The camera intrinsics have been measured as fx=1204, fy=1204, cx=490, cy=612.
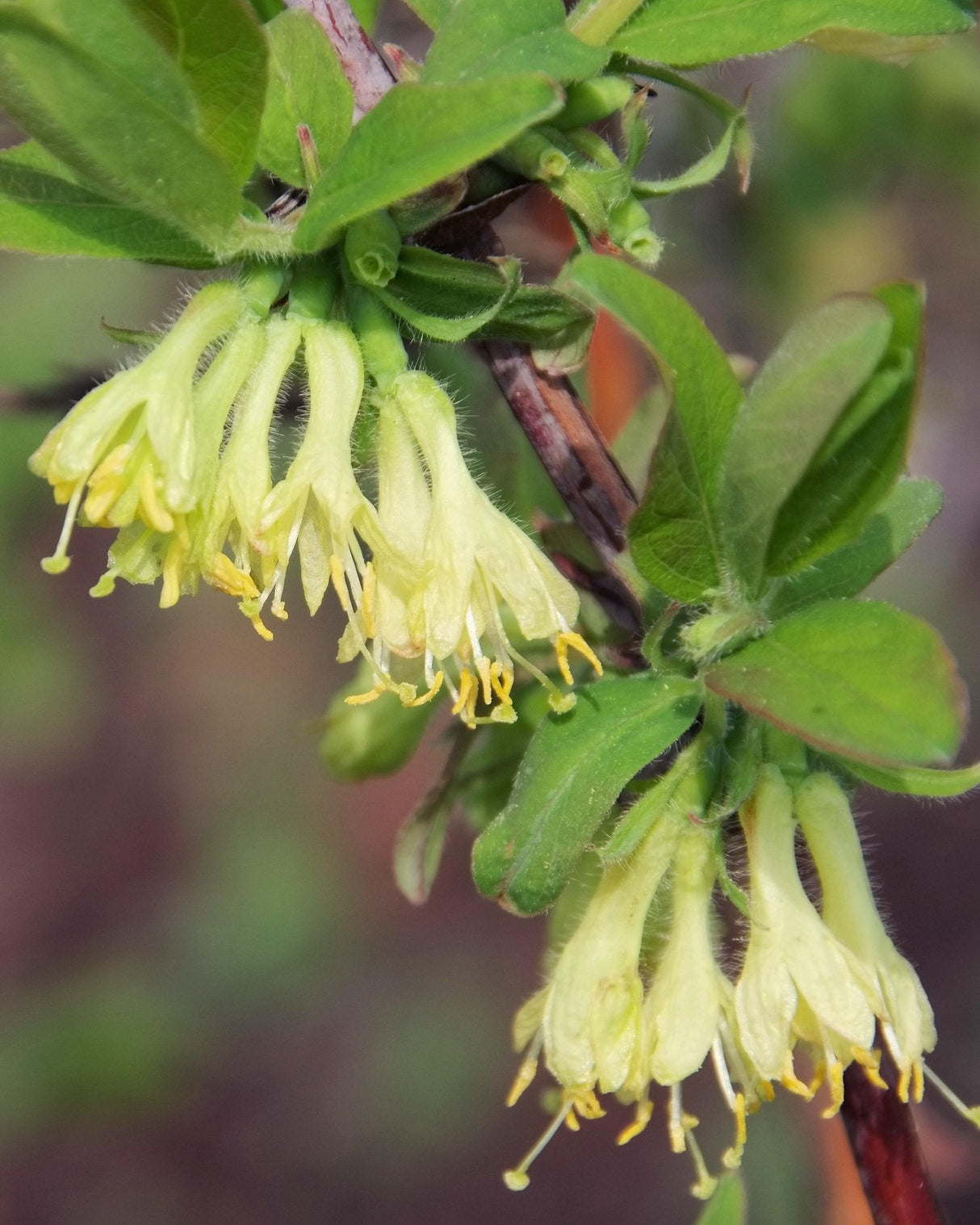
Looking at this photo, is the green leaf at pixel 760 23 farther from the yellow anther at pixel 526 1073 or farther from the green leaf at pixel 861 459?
the yellow anther at pixel 526 1073

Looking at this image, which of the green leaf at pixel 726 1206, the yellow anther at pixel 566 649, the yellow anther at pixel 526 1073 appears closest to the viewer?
the yellow anther at pixel 566 649

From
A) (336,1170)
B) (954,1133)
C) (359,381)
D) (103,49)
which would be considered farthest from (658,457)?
(336,1170)

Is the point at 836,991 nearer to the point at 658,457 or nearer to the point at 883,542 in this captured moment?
the point at 883,542

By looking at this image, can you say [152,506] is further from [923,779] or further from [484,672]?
[923,779]

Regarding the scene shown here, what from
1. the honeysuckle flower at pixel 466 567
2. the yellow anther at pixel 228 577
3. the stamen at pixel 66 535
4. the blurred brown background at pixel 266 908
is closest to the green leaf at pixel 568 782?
the honeysuckle flower at pixel 466 567

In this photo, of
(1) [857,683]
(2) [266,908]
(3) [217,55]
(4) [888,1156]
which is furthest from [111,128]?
(2) [266,908]
